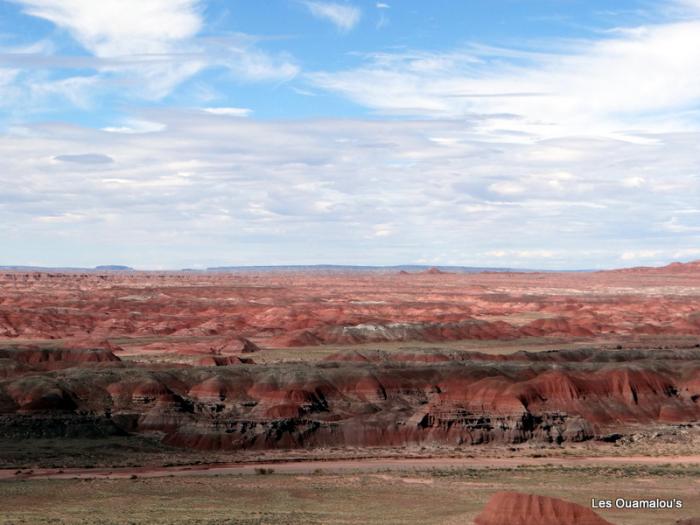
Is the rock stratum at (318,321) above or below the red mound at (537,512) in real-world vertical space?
above

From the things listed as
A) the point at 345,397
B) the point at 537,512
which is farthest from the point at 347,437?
the point at 537,512

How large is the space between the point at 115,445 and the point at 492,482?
2814cm

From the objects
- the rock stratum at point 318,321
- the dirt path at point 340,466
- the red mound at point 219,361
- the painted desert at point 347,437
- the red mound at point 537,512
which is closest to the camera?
the red mound at point 537,512

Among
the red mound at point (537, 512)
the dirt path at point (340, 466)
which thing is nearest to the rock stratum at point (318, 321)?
the dirt path at point (340, 466)

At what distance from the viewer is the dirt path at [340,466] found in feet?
183

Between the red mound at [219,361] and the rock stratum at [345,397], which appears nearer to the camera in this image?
the rock stratum at [345,397]

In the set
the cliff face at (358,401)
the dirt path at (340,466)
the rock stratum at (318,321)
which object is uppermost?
the rock stratum at (318,321)

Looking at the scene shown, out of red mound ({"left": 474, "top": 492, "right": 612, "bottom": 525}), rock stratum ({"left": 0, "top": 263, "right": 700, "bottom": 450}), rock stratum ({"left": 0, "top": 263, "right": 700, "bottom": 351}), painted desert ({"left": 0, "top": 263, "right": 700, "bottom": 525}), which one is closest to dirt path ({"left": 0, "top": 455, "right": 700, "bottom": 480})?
painted desert ({"left": 0, "top": 263, "right": 700, "bottom": 525})

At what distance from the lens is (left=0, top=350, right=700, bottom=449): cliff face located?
72938 mm

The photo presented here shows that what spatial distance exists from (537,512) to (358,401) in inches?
1859

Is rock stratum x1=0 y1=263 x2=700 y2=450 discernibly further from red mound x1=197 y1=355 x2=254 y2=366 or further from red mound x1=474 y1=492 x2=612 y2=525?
red mound x1=474 y1=492 x2=612 y2=525

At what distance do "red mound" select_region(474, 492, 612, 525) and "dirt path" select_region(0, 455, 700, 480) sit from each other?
20.5m

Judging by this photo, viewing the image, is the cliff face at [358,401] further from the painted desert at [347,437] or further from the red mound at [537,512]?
the red mound at [537,512]

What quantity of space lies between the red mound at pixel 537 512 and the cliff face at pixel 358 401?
1386 inches
